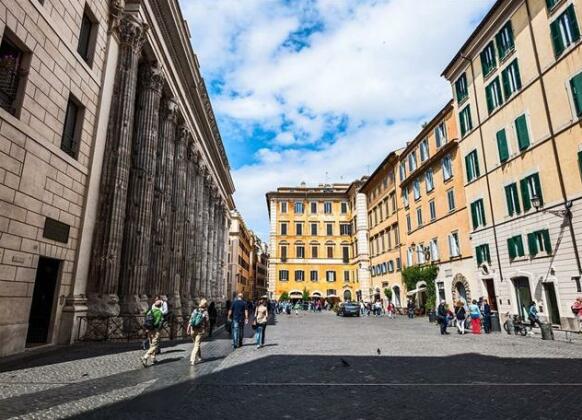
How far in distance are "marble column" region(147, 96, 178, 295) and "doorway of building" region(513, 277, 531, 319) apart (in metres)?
19.8

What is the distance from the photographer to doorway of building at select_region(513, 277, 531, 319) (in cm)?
1982

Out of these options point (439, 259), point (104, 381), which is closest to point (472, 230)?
point (439, 259)

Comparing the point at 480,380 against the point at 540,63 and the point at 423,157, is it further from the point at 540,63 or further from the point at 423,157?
the point at 423,157

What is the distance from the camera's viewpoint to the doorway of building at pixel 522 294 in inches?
780

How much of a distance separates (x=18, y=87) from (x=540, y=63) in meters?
22.3

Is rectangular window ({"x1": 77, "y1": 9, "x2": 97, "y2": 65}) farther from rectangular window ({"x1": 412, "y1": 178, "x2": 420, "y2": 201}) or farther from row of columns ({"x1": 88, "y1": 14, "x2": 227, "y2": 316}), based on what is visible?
rectangular window ({"x1": 412, "y1": 178, "x2": 420, "y2": 201})

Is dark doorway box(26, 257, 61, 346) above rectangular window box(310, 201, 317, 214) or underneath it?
underneath

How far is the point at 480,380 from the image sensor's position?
797 cm

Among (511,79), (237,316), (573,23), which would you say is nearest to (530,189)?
(511,79)

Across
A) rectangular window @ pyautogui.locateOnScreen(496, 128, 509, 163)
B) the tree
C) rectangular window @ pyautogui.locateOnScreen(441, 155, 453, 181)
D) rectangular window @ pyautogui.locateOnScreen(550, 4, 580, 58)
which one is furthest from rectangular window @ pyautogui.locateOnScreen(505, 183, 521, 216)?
the tree

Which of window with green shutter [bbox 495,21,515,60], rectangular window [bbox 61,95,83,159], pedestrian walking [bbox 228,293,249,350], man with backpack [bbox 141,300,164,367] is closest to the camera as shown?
man with backpack [bbox 141,300,164,367]

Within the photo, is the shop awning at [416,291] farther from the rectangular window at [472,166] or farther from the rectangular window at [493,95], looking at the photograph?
the rectangular window at [493,95]

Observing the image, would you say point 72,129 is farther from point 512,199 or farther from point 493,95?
point 493,95

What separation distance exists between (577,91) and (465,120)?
31.1 feet
